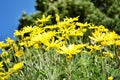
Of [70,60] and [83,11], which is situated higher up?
[83,11]

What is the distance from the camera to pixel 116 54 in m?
3.80

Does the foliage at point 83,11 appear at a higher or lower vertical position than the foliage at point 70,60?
higher

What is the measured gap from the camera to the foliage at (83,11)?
9.38 meters

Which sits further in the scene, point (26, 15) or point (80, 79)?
point (26, 15)

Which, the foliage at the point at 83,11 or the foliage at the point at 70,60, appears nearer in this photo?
the foliage at the point at 70,60

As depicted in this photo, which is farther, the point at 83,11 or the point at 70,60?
the point at 83,11

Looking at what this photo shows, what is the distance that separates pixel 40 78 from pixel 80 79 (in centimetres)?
38

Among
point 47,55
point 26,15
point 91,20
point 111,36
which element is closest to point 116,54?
point 111,36

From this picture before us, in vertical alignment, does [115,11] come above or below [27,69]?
above

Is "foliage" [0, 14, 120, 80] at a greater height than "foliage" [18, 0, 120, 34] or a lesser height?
lesser

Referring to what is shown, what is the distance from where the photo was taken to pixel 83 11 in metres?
9.62

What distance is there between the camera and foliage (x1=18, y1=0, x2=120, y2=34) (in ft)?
30.8

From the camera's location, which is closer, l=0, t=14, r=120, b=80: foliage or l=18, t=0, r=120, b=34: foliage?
l=0, t=14, r=120, b=80: foliage

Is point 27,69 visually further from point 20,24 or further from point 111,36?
point 20,24
